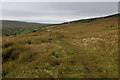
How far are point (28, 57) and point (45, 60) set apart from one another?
126 centimetres

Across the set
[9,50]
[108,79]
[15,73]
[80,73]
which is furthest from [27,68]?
[108,79]

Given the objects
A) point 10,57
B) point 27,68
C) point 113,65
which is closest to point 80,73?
point 113,65

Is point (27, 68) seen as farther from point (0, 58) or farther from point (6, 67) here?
point (0, 58)

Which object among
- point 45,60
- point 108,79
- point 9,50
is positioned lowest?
point 108,79

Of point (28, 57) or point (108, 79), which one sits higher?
point (28, 57)

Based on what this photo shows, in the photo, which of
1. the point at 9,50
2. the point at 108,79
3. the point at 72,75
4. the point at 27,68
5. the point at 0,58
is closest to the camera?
the point at 108,79

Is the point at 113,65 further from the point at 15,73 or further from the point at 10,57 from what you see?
the point at 10,57

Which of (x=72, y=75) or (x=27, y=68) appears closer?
(x=72, y=75)

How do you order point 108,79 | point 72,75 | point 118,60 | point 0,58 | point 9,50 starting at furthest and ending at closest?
point 9,50
point 0,58
point 118,60
point 72,75
point 108,79

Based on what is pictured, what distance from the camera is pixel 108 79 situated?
3.56m

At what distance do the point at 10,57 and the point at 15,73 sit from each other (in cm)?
218

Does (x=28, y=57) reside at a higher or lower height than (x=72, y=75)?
higher

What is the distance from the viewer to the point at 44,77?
365cm

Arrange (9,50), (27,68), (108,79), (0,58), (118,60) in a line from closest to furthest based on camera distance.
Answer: (108,79)
(27,68)
(118,60)
(0,58)
(9,50)
